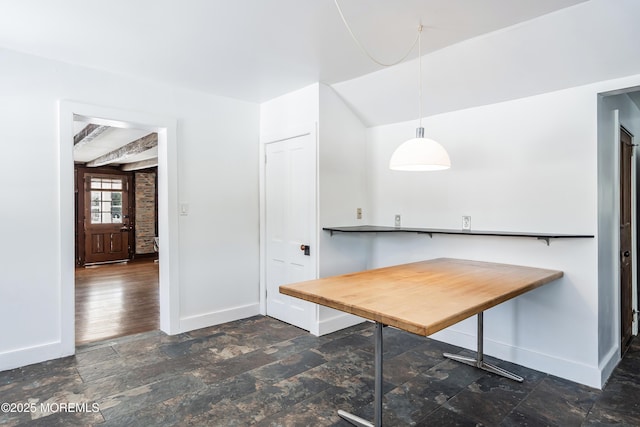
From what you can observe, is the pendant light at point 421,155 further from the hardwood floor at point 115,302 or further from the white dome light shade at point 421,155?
the hardwood floor at point 115,302

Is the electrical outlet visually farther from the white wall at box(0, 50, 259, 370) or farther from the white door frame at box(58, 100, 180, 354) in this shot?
the white door frame at box(58, 100, 180, 354)

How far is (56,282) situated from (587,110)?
4.38m

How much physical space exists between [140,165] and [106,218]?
1581 millimetres

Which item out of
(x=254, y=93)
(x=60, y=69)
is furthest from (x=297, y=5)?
(x=60, y=69)

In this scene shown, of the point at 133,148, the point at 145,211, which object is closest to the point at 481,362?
the point at 133,148

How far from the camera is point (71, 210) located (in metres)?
3.08

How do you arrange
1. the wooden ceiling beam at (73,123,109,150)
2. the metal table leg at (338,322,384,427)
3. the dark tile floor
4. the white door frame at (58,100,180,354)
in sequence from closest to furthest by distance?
the metal table leg at (338,322,384,427) → the dark tile floor → the white door frame at (58,100,180,354) → the wooden ceiling beam at (73,123,109,150)

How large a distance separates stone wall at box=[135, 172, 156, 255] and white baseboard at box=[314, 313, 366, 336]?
715 cm

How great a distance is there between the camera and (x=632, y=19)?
215cm

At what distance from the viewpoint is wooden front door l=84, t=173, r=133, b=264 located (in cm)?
830

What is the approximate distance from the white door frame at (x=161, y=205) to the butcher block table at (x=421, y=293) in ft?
6.28

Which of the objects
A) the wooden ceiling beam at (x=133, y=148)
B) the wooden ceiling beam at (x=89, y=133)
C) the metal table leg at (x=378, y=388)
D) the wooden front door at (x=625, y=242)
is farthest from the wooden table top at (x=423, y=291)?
the wooden ceiling beam at (x=133, y=148)

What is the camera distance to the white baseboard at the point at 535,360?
8.63ft

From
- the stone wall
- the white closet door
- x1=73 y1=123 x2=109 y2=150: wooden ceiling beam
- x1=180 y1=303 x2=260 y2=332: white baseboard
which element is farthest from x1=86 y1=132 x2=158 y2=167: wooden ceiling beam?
x1=180 y1=303 x2=260 y2=332: white baseboard
